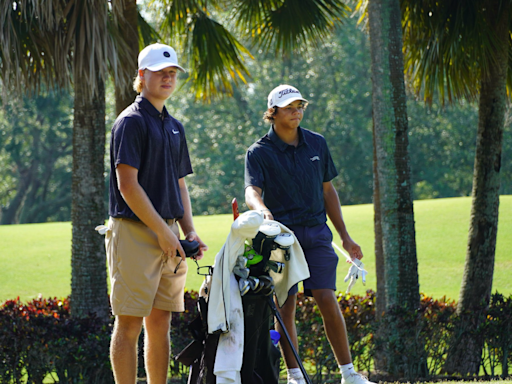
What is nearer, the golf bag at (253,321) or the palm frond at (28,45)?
the golf bag at (253,321)

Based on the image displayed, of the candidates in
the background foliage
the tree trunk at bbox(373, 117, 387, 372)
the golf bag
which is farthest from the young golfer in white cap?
the background foliage

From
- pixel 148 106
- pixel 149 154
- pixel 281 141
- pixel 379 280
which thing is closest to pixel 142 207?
pixel 149 154

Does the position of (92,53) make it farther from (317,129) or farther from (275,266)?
(317,129)

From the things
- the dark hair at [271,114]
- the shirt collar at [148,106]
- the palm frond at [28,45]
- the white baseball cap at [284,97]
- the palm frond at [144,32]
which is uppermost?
the palm frond at [144,32]

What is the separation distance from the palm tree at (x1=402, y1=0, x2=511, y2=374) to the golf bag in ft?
12.1

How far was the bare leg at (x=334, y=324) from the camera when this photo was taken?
4.26 metres

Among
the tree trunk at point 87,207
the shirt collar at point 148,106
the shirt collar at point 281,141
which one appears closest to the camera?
the shirt collar at point 148,106

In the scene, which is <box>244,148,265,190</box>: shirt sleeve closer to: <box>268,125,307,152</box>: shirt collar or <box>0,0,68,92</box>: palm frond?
<box>268,125,307,152</box>: shirt collar

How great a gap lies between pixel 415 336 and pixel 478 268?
1562mm

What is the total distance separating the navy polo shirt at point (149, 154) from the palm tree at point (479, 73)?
4.10 m

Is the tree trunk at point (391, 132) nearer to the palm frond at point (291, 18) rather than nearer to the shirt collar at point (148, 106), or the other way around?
the palm frond at point (291, 18)

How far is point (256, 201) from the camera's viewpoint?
4.23 meters

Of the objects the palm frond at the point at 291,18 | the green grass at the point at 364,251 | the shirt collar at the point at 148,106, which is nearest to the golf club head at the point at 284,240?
the shirt collar at the point at 148,106

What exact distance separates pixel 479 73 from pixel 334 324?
161 inches
